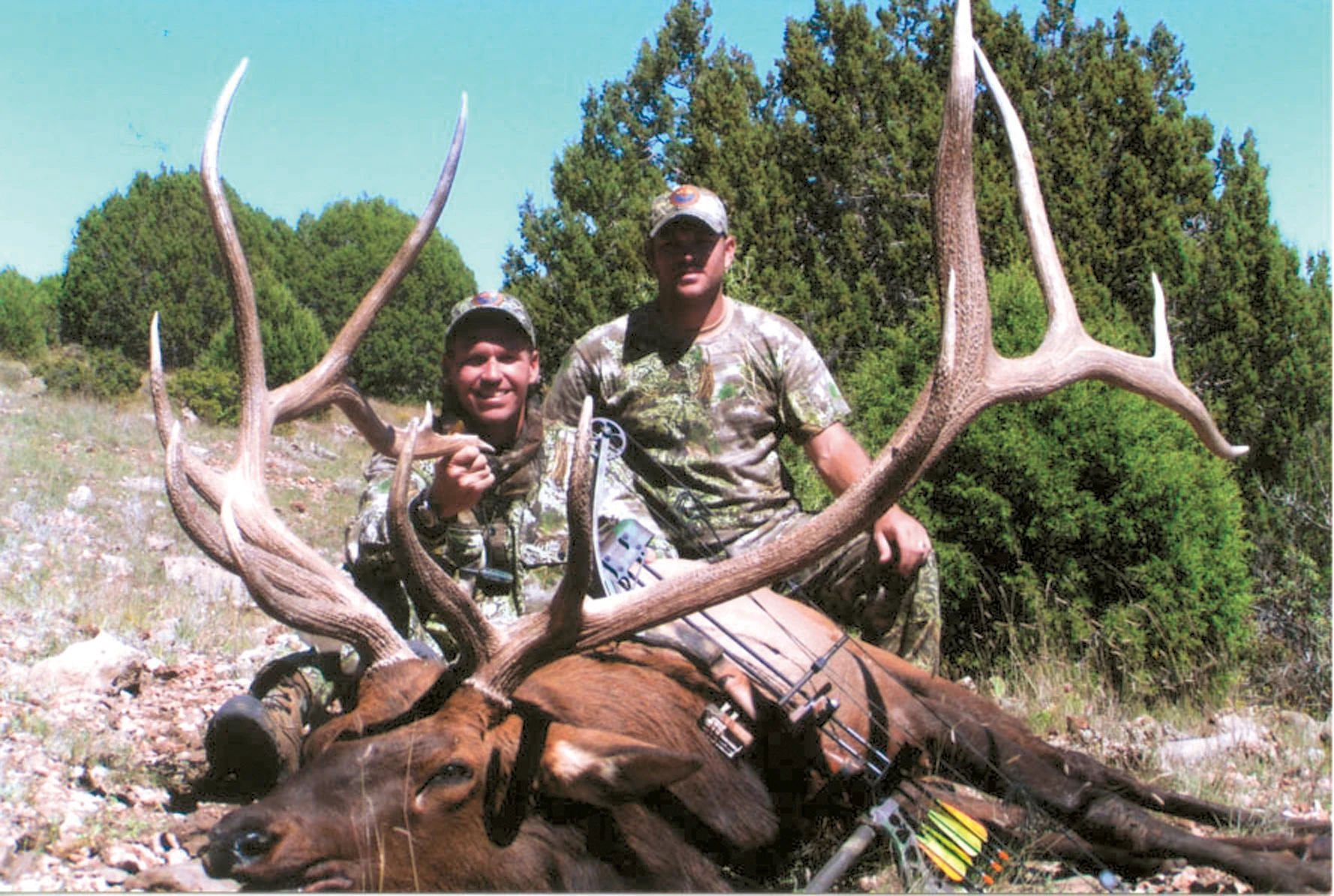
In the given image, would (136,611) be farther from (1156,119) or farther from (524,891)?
(1156,119)

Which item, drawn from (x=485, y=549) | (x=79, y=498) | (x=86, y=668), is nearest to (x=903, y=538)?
(x=485, y=549)

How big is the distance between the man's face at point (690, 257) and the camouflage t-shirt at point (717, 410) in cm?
20

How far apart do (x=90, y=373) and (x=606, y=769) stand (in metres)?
20.7

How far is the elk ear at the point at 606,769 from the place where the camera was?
2.64m

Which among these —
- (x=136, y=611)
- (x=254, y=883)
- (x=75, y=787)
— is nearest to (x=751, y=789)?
(x=254, y=883)

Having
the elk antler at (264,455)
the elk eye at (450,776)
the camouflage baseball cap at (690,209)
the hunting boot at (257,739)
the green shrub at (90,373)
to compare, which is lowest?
the green shrub at (90,373)

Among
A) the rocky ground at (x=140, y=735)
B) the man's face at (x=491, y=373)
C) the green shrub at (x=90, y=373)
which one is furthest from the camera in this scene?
the green shrub at (x=90, y=373)

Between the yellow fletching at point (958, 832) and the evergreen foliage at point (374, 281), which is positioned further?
the evergreen foliage at point (374, 281)

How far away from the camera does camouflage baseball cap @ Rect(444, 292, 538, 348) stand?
428 centimetres

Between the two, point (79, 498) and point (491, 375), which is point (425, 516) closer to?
point (491, 375)

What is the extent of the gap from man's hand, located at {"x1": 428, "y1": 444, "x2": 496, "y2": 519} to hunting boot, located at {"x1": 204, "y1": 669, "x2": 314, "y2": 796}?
77 cm

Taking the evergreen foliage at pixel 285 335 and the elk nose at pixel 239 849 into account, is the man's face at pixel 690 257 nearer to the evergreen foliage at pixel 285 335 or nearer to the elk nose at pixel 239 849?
the elk nose at pixel 239 849

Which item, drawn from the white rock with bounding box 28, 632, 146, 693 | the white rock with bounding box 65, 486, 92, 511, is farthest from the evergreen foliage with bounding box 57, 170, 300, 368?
the white rock with bounding box 28, 632, 146, 693

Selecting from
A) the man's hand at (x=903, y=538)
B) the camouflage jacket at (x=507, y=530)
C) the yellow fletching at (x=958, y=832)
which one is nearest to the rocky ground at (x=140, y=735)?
the yellow fletching at (x=958, y=832)
